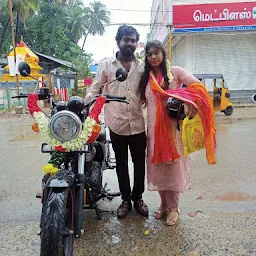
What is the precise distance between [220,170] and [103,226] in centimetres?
229

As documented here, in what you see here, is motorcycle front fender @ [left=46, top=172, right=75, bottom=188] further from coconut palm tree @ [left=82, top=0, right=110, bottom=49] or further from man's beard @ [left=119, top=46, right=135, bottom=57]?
coconut palm tree @ [left=82, top=0, right=110, bottom=49]

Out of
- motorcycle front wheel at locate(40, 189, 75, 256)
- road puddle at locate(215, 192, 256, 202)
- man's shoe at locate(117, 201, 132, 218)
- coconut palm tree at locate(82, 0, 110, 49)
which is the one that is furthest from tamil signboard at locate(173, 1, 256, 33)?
coconut palm tree at locate(82, 0, 110, 49)

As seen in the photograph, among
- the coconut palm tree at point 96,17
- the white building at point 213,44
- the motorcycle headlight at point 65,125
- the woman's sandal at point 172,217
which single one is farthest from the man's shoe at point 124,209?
the coconut palm tree at point 96,17

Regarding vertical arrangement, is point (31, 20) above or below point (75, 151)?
above

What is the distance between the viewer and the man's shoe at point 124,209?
10.4 ft

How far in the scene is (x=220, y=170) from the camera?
15.3ft

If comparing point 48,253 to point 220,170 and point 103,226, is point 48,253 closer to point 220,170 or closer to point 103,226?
point 103,226

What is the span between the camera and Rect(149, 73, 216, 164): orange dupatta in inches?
106

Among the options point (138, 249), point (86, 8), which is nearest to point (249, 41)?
point (138, 249)

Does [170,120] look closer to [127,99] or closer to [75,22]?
[127,99]

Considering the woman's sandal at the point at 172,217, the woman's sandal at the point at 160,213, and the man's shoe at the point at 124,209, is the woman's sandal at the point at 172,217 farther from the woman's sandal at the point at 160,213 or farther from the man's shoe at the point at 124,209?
the man's shoe at the point at 124,209

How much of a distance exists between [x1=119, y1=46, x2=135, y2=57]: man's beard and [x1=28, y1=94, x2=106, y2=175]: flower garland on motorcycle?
0.77 m

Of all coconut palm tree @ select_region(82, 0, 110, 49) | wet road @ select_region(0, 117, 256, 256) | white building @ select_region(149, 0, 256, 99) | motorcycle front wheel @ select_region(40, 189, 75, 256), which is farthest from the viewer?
coconut palm tree @ select_region(82, 0, 110, 49)

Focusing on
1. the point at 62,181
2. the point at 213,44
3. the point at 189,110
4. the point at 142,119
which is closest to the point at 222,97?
the point at 213,44
